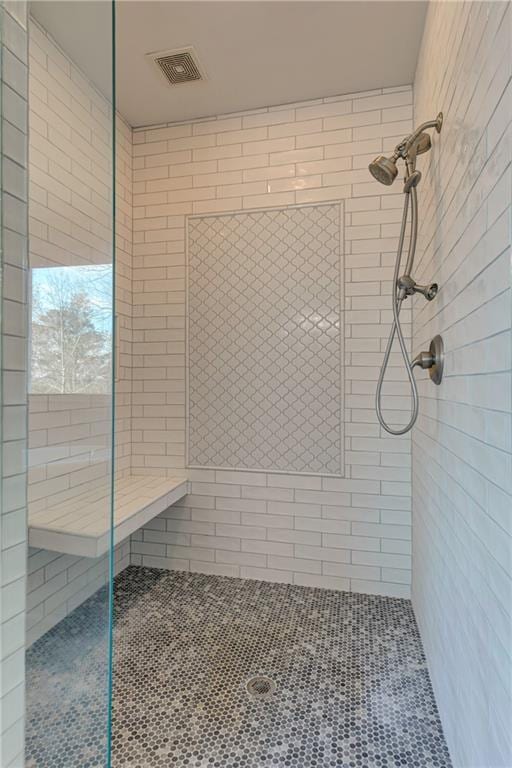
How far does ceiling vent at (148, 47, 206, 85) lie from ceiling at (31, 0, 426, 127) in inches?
1.4

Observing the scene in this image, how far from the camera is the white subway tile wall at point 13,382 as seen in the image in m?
0.88

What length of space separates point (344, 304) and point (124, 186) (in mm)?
1633

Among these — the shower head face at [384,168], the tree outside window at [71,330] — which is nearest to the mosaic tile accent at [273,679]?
the tree outside window at [71,330]

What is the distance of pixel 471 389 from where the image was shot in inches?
44.3

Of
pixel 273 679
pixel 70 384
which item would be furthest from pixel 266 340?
pixel 273 679

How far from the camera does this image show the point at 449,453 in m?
1.39

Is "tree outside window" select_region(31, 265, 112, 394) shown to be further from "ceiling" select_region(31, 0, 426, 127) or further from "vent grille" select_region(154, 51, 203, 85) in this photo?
"vent grille" select_region(154, 51, 203, 85)

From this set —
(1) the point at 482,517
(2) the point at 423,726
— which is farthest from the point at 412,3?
(2) the point at 423,726

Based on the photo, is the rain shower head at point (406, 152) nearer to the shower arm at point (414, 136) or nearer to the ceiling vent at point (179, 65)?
the shower arm at point (414, 136)

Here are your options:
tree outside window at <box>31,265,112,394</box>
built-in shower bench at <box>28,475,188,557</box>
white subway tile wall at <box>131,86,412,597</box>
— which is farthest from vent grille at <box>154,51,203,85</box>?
built-in shower bench at <box>28,475,188,557</box>

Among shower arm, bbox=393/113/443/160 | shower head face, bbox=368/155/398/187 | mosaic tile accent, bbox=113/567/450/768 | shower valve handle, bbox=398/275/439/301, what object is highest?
shower arm, bbox=393/113/443/160

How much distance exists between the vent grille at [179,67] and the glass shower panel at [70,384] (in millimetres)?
625

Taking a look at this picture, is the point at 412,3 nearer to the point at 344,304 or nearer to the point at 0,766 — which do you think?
the point at 344,304

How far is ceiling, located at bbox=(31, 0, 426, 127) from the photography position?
166 cm
